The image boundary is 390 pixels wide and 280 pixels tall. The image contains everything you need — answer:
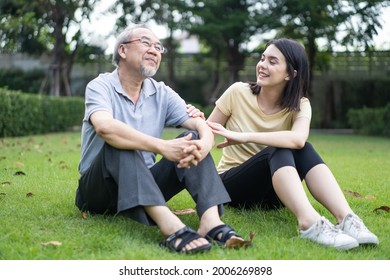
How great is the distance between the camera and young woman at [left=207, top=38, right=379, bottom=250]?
3.35m

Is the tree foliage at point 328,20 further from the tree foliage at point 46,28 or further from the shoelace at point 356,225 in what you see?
the shoelace at point 356,225

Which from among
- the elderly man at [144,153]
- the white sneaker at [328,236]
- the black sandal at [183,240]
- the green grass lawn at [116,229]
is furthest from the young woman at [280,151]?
the black sandal at [183,240]

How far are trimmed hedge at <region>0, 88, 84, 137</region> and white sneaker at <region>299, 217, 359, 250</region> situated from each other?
414 inches

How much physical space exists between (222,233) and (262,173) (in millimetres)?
728

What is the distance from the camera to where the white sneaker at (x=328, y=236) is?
316 centimetres

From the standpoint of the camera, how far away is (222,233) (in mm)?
3168

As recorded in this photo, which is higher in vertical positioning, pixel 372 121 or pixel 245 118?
pixel 245 118

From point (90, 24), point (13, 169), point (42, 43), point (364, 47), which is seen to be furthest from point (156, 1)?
point (13, 169)

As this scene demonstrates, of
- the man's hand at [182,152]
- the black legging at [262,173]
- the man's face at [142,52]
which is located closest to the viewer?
the man's hand at [182,152]

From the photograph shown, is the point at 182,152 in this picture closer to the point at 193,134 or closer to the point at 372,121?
the point at 193,134

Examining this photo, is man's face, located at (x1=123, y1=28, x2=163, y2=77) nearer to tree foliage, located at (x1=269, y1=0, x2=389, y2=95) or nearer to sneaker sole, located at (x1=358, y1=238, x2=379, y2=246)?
sneaker sole, located at (x1=358, y1=238, x2=379, y2=246)

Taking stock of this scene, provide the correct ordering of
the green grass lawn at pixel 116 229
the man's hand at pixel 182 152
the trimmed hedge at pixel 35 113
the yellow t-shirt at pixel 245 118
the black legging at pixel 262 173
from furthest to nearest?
the trimmed hedge at pixel 35 113 → the yellow t-shirt at pixel 245 118 → the black legging at pixel 262 173 → the man's hand at pixel 182 152 → the green grass lawn at pixel 116 229

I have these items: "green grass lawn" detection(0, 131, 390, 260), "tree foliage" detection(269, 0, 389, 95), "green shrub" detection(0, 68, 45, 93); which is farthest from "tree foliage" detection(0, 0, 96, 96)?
"green grass lawn" detection(0, 131, 390, 260)

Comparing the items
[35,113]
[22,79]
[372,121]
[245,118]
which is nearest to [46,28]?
[22,79]
